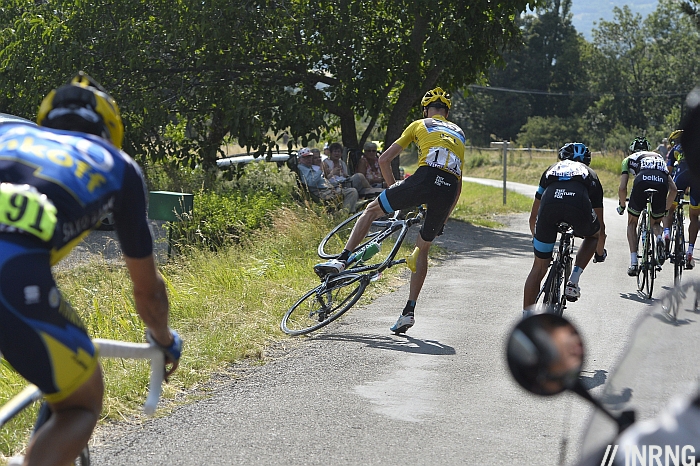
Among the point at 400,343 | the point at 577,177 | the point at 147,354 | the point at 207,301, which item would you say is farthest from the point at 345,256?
the point at 147,354

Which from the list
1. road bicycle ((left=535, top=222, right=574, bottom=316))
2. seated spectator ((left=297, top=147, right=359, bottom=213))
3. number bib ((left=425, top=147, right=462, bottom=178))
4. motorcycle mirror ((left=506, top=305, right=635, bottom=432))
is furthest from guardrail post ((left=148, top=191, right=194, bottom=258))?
motorcycle mirror ((left=506, top=305, right=635, bottom=432))

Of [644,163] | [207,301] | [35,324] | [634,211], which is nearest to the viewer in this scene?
[35,324]

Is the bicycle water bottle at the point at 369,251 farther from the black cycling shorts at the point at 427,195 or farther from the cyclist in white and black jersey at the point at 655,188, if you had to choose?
the cyclist in white and black jersey at the point at 655,188

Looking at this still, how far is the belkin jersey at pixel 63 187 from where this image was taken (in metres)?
2.69

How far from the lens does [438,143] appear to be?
812 cm

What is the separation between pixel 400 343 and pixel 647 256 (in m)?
4.25

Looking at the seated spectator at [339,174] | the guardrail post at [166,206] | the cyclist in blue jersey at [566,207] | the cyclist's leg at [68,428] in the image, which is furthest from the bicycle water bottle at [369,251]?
the seated spectator at [339,174]

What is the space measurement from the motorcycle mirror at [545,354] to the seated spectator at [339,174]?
14.3 metres

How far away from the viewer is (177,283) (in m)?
10.3

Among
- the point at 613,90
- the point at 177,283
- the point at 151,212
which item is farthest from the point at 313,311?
the point at 613,90

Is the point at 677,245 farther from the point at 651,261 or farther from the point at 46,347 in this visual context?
the point at 46,347

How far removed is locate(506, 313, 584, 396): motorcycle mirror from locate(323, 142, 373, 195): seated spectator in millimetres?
14271

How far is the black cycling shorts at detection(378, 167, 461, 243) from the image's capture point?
8.05 m

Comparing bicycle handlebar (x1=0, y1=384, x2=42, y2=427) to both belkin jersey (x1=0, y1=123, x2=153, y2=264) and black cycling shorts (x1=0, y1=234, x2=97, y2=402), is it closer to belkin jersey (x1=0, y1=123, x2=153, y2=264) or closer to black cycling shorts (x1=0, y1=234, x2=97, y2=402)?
black cycling shorts (x1=0, y1=234, x2=97, y2=402)
